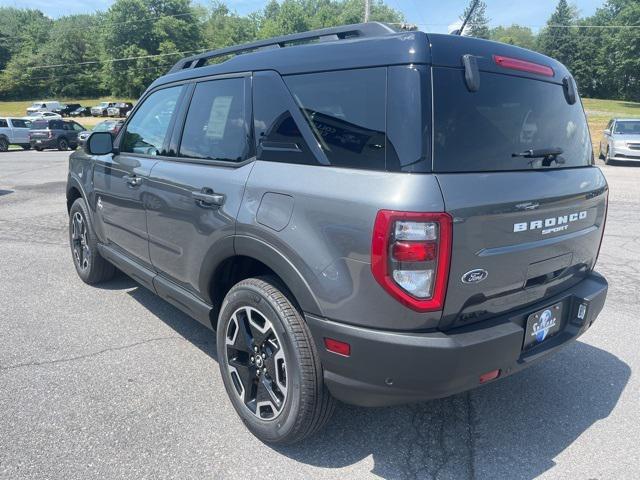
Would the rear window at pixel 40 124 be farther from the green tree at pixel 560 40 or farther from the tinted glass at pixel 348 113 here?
the green tree at pixel 560 40

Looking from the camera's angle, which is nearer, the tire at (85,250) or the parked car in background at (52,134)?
the tire at (85,250)

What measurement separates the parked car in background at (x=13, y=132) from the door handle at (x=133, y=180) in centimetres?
2613

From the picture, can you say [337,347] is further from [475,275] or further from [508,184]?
[508,184]

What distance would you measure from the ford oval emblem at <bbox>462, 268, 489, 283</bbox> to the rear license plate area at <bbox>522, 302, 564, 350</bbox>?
42 cm

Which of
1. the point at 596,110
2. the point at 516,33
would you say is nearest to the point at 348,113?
the point at 596,110

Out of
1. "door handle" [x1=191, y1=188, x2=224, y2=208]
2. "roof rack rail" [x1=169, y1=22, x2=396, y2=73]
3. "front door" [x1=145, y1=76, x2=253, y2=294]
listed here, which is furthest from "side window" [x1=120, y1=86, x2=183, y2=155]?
"door handle" [x1=191, y1=188, x2=224, y2=208]

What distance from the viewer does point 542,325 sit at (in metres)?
2.44

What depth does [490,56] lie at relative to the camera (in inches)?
90.9

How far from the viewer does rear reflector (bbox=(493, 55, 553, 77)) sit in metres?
2.36

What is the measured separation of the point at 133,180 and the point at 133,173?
0.22 feet

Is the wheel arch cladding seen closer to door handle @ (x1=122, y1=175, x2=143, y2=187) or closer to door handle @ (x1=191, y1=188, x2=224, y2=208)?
door handle @ (x1=191, y1=188, x2=224, y2=208)

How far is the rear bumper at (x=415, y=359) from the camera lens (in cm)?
203

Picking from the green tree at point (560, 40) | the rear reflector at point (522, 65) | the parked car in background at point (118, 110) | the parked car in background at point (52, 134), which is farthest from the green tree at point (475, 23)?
the parked car in background at point (118, 110)

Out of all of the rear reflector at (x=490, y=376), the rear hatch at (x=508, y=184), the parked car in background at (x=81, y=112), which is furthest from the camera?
the parked car in background at (x=81, y=112)
